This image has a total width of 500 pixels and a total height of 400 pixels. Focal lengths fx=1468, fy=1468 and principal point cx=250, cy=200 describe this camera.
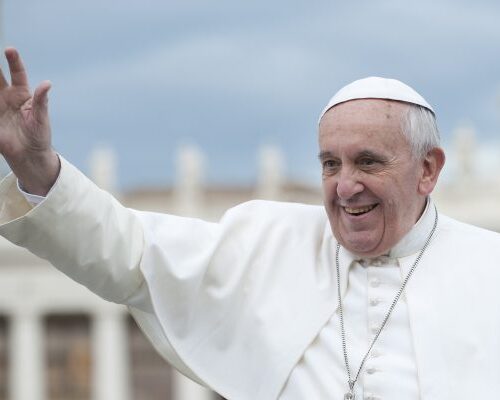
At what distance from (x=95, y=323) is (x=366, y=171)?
37028 mm

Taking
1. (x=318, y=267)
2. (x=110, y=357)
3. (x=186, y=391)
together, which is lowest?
(x=318, y=267)

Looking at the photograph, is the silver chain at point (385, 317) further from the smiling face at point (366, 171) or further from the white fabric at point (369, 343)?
the smiling face at point (366, 171)

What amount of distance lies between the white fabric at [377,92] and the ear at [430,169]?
4.7 inches

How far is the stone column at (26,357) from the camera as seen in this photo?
3784 centimetres

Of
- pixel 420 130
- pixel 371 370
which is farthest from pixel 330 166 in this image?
pixel 371 370

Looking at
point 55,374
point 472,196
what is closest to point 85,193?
point 472,196

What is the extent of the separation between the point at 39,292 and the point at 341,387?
117 ft

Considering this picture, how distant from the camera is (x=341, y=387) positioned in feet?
11.7

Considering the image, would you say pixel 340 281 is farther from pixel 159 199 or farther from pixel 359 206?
pixel 159 199

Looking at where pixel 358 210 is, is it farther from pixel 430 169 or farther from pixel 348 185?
pixel 430 169

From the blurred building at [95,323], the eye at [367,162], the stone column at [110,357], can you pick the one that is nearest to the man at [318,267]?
the eye at [367,162]

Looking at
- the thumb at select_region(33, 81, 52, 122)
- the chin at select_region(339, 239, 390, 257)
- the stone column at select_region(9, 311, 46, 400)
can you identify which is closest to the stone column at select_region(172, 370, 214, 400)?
the stone column at select_region(9, 311, 46, 400)

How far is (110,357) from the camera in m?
39.2

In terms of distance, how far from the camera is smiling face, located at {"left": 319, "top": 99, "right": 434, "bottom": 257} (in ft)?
11.5
